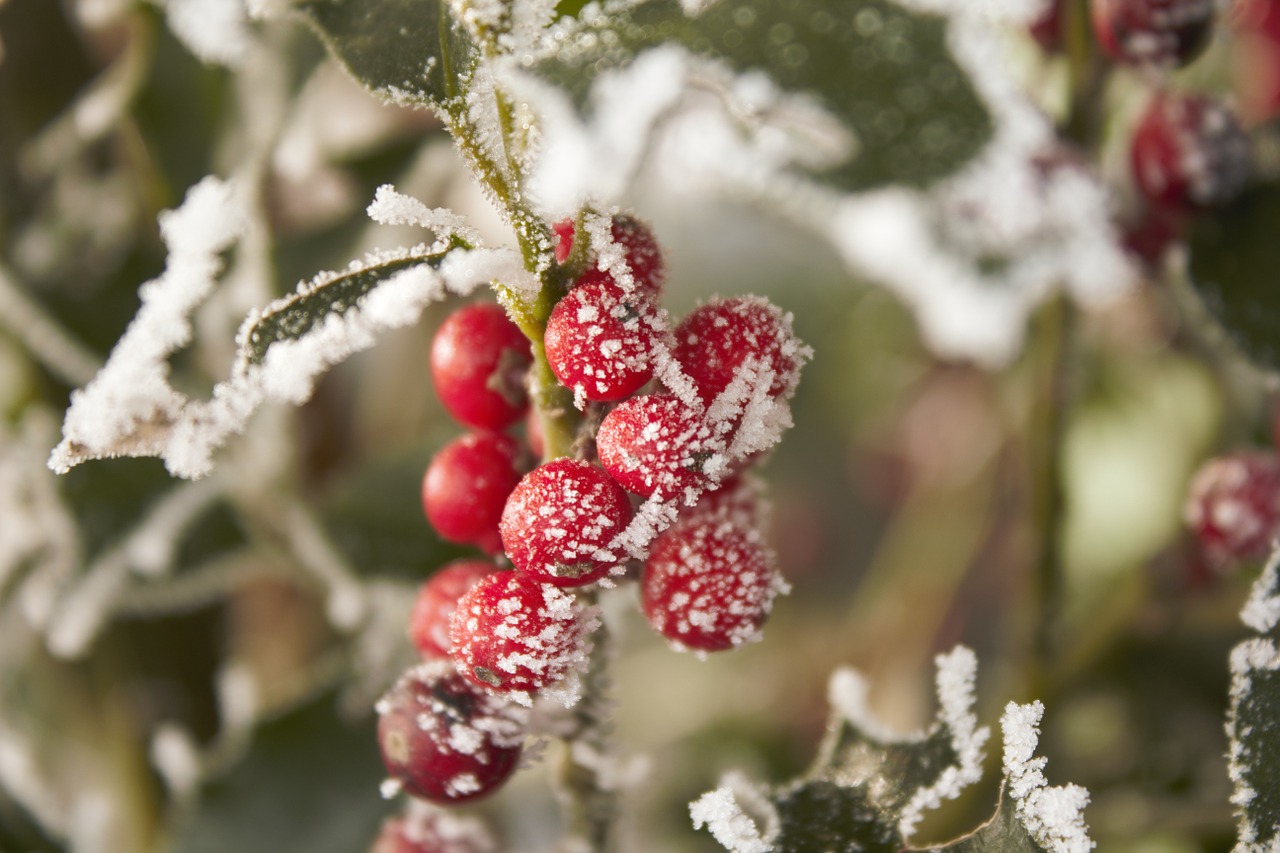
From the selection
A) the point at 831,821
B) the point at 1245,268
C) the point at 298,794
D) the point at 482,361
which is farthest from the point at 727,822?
the point at 1245,268

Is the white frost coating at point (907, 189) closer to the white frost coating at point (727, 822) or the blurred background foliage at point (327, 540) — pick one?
the blurred background foliage at point (327, 540)

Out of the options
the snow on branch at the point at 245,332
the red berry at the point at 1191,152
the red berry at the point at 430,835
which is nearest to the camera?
the snow on branch at the point at 245,332

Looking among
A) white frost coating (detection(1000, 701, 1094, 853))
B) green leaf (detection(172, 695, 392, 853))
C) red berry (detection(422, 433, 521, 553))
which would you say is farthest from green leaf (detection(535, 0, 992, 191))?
green leaf (detection(172, 695, 392, 853))

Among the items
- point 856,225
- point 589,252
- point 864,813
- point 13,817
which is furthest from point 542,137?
point 13,817

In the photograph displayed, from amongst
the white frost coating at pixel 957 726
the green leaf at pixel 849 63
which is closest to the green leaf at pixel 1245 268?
the green leaf at pixel 849 63

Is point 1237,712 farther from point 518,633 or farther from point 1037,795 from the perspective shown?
point 518,633

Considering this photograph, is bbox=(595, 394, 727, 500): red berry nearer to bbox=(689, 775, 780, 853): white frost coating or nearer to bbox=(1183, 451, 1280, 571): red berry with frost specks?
bbox=(689, 775, 780, 853): white frost coating
